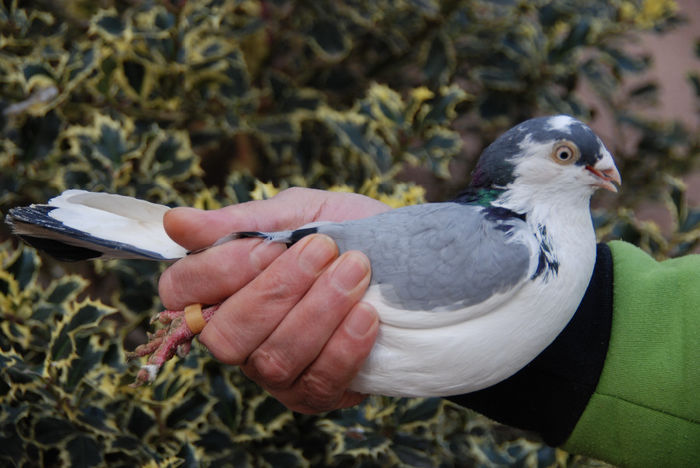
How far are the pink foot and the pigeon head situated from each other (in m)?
0.47

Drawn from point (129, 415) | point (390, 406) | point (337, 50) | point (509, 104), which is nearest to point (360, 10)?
point (337, 50)

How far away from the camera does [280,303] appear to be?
37.7 inches

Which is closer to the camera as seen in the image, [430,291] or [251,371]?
[430,291]

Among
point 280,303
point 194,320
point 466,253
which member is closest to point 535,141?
point 466,253

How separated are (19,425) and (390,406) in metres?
0.66

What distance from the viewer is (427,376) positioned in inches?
36.3

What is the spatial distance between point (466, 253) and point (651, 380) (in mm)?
374

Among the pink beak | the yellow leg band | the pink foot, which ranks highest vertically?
the pink beak

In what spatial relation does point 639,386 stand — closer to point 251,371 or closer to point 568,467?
point 568,467

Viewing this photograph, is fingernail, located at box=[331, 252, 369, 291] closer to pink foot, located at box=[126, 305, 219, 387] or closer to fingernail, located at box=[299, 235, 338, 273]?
fingernail, located at box=[299, 235, 338, 273]

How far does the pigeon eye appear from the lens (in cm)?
95

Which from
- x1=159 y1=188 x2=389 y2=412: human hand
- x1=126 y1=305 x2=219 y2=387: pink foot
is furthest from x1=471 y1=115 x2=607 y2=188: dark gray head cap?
x1=126 y1=305 x2=219 y2=387: pink foot

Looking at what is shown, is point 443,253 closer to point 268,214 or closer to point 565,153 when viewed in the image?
point 565,153

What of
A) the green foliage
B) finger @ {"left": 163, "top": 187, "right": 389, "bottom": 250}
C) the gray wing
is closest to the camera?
the gray wing
